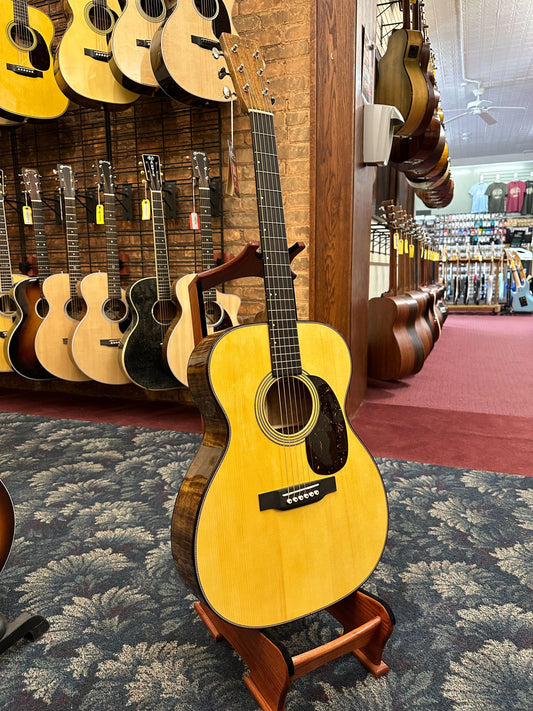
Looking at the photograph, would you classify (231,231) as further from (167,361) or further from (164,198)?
(167,361)

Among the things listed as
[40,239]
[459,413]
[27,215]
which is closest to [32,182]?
[27,215]

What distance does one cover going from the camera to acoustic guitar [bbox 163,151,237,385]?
8.86 feet

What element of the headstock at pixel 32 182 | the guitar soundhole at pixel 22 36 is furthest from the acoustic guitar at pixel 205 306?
the guitar soundhole at pixel 22 36

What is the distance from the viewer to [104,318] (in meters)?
2.94

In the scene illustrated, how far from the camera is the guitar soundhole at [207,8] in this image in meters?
2.48

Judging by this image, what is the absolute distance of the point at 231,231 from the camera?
291 cm

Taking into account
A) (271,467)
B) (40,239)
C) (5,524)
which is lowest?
(5,524)

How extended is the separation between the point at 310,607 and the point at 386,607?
6.4 inches

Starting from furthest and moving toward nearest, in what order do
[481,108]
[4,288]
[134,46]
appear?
1. [481,108]
2. [4,288]
3. [134,46]

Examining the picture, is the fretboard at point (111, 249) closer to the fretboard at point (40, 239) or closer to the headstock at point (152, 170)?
the headstock at point (152, 170)

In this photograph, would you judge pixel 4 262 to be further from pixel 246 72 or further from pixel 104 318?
pixel 246 72

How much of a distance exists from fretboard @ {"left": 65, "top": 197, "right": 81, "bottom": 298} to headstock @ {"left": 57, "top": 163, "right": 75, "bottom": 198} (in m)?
0.04

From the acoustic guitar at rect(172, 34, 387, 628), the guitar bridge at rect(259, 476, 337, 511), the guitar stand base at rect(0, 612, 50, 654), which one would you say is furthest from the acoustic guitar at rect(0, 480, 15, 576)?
the guitar bridge at rect(259, 476, 337, 511)

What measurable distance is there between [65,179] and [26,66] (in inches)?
25.8
